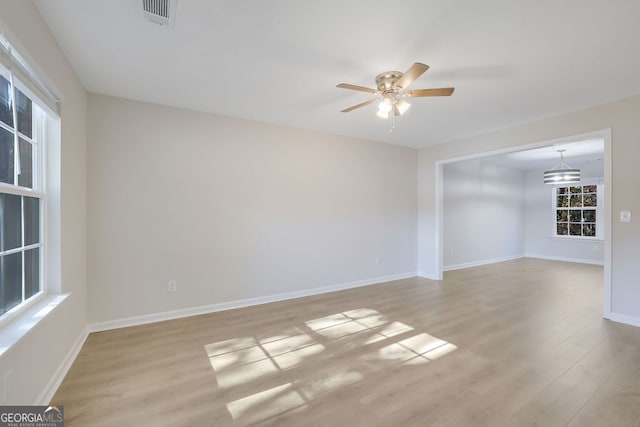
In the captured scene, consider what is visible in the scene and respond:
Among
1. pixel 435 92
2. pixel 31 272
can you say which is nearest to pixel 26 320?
pixel 31 272

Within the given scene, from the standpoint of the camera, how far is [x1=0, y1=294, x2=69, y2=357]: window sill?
139 cm

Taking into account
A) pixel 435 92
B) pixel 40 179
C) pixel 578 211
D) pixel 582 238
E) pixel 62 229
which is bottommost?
pixel 582 238

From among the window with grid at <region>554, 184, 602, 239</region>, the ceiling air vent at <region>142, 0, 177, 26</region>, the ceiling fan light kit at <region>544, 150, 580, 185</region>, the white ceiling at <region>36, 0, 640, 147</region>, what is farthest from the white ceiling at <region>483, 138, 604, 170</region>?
the ceiling air vent at <region>142, 0, 177, 26</region>

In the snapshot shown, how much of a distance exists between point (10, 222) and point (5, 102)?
698mm

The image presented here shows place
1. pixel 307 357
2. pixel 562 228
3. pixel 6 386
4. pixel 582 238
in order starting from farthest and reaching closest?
pixel 562 228, pixel 582 238, pixel 307 357, pixel 6 386

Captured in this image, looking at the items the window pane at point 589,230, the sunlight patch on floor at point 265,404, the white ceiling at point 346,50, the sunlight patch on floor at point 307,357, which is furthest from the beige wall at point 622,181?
the window pane at point 589,230

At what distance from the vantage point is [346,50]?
219cm

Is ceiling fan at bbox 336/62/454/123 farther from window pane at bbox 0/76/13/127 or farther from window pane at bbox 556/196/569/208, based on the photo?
window pane at bbox 556/196/569/208

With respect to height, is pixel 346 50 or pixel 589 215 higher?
pixel 346 50

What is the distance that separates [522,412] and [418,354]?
83cm

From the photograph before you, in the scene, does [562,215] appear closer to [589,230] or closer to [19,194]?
[589,230]

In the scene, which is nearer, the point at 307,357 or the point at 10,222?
the point at 10,222

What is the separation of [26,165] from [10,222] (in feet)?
1.57

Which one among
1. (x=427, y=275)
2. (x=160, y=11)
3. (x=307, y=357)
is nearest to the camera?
(x=160, y=11)
